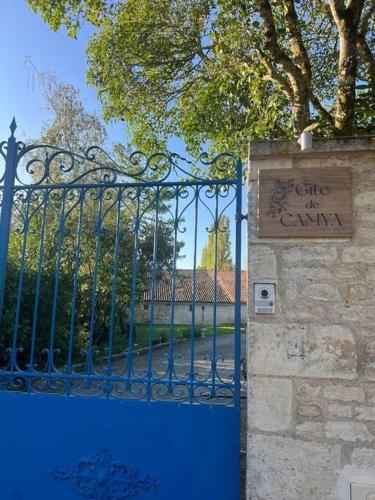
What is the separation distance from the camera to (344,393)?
2326mm

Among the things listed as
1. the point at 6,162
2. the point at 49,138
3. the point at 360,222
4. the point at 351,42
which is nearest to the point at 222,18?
the point at 351,42

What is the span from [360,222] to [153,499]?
224 centimetres

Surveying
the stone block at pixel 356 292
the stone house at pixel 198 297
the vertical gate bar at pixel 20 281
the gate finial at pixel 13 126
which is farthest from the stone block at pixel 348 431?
the stone house at pixel 198 297

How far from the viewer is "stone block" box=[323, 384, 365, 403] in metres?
2.31

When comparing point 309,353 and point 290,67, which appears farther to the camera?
point 290,67

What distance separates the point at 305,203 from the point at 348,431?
4.45 feet

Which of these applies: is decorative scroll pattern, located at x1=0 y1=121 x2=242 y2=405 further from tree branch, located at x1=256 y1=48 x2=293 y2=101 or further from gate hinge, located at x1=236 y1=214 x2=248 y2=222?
tree branch, located at x1=256 y1=48 x2=293 y2=101

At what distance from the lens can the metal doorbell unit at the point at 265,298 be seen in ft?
8.10

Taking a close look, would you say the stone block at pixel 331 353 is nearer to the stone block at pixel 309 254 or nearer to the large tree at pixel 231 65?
the stone block at pixel 309 254

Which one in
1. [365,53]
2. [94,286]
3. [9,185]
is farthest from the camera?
[365,53]

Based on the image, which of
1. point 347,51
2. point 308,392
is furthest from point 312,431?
point 347,51

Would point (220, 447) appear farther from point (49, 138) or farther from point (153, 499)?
point (49, 138)

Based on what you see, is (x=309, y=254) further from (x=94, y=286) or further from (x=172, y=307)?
(x=94, y=286)

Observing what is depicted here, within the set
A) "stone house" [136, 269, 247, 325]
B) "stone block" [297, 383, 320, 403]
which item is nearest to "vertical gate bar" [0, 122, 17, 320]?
"stone block" [297, 383, 320, 403]
